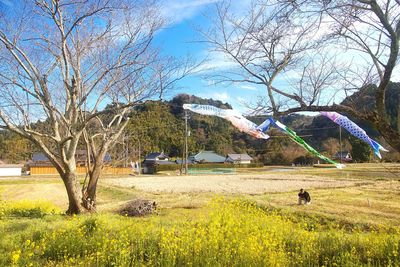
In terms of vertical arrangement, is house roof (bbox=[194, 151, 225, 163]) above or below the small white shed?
above

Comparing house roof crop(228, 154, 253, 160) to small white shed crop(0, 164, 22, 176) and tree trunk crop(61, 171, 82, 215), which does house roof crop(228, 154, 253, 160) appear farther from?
tree trunk crop(61, 171, 82, 215)

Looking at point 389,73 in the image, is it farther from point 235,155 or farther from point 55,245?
point 235,155

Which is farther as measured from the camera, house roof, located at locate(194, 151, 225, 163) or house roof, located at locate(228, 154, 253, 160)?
house roof, located at locate(228, 154, 253, 160)

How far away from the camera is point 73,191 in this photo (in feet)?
38.5

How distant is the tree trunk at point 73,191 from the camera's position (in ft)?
38.2

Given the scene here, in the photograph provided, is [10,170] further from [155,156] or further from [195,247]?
[195,247]

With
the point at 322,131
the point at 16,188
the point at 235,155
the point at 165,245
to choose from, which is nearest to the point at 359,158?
the point at 322,131

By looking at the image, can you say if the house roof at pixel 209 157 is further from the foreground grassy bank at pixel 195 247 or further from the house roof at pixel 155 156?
the foreground grassy bank at pixel 195 247

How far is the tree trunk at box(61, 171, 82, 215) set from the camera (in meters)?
11.6

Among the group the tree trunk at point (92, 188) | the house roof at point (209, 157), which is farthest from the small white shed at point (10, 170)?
the tree trunk at point (92, 188)

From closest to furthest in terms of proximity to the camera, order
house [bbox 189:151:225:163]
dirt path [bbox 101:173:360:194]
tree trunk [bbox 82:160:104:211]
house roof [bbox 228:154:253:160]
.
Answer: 1. tree trunk [bbox 82:160:104:211]
2. dirt path [bbox 101:173:360:194]
3. house [bbox 189:151:225:163]
4. house roof [bbox 228:154:253:160]

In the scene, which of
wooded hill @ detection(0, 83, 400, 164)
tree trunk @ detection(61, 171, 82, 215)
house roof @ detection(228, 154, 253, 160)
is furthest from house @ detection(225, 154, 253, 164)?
tree trunk @ detection(61, 171, 82, 215)

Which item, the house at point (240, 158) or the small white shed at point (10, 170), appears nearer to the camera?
the small white shed at point (10, 170)

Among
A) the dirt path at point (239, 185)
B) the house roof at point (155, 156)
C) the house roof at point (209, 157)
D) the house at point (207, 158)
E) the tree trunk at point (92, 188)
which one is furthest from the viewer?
the house roof at point (209, 157)
